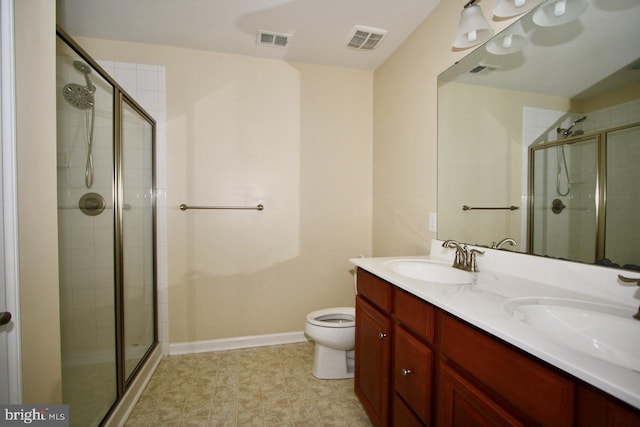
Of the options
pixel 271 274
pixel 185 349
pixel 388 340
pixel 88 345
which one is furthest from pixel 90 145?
pixel 388 340

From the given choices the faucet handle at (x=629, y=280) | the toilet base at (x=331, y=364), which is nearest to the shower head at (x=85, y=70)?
the toilet base at (x=331, y=364)

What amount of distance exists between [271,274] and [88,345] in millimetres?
1202

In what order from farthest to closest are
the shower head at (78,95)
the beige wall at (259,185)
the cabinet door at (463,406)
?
the beige wall at (259,185)
the shower head at (78,95)
the cabinet door at (463,406)

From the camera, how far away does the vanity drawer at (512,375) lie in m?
0.54

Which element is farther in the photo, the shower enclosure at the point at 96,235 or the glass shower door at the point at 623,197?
the shower enclosure at the point at 96,235

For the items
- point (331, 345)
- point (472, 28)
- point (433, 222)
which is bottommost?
point (331, 345)

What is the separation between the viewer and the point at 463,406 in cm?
78

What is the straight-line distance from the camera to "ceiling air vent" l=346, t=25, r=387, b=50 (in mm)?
1881

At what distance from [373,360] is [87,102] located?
1.95 meters

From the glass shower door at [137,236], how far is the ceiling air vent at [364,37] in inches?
61.5

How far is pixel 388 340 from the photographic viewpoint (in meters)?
1.20

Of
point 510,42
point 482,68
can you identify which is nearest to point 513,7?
point 510,42

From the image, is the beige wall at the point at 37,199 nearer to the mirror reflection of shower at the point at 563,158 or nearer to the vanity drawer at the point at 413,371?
the vanity drawer at the point at 413,371

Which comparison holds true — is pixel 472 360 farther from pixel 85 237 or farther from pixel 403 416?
pixel 85 237
